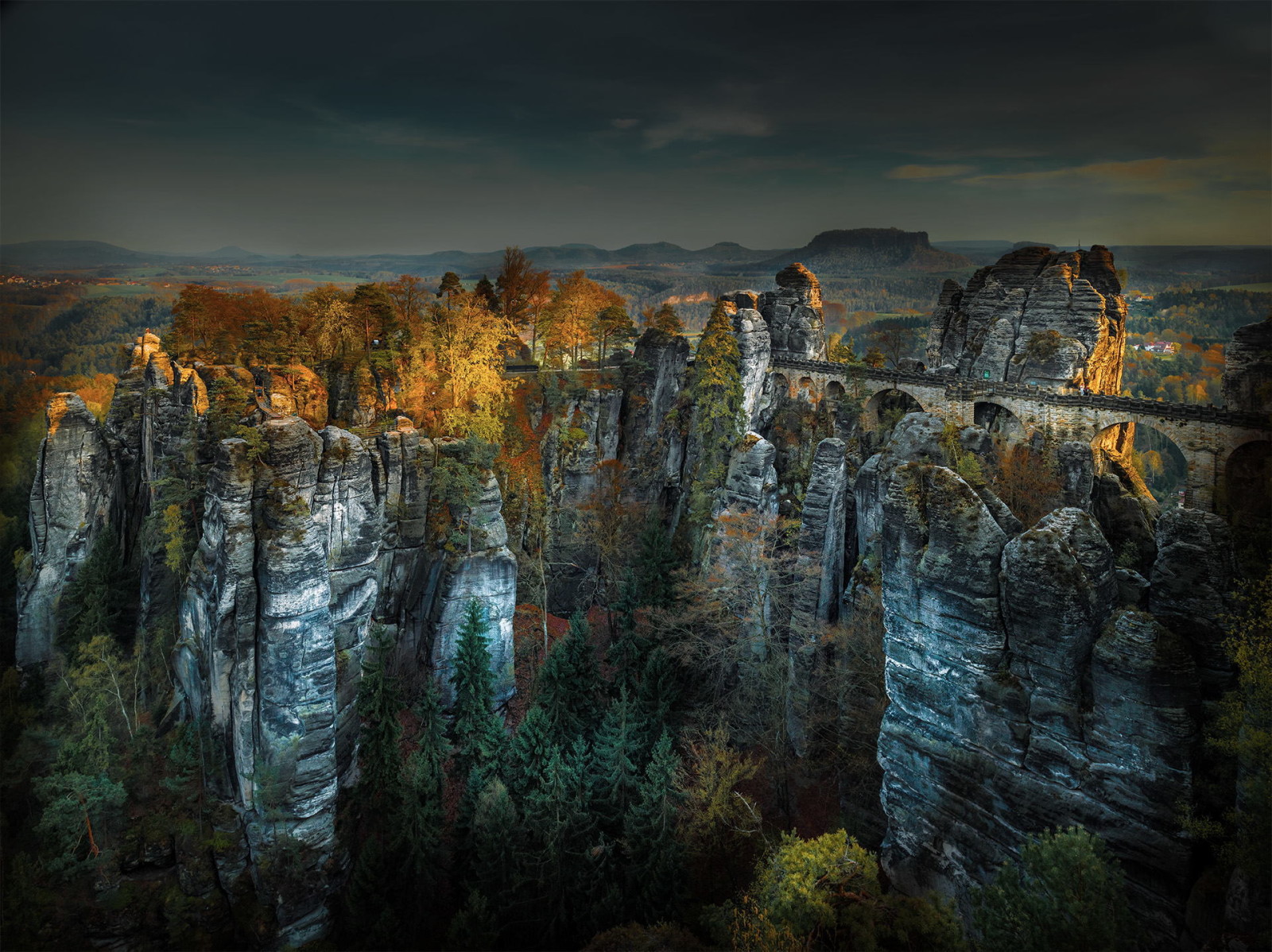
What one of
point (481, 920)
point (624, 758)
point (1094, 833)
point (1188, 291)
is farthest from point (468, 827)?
point (1188, 291)

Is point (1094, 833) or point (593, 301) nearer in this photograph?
point (1094, 833)

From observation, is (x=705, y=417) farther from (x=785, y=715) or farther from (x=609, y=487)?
(x=785, y=715)

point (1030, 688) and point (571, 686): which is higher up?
point (1030, 688)

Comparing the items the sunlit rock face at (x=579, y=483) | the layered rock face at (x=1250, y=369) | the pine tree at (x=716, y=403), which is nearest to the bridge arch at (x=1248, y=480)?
the layered rock face at (x=1250, y=369)

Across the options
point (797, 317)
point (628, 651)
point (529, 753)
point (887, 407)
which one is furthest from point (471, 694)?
point (797, 317)

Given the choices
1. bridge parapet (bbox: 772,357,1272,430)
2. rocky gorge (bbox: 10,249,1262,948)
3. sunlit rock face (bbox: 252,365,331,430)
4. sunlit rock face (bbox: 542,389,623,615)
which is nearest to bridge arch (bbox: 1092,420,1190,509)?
bridge parapet (bbox: 772,357,1272,430)

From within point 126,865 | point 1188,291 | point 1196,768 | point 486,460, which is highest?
point 1188,291

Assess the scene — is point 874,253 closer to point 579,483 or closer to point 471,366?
point 579,483
